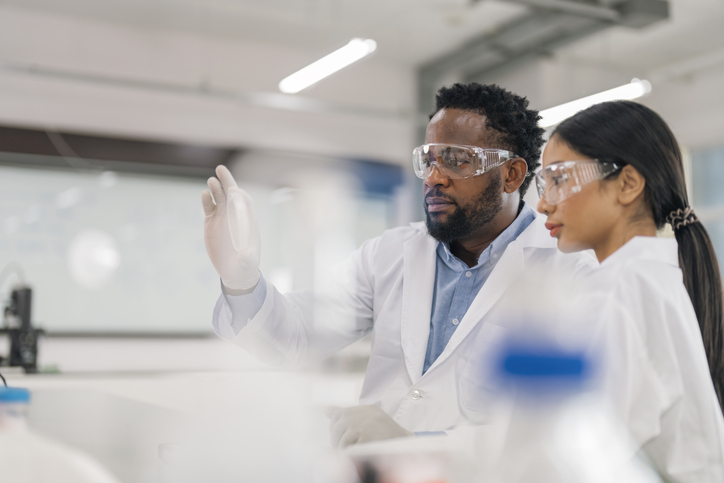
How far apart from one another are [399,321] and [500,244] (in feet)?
0.86

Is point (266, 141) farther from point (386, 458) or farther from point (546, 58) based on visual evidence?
point (386, 458)

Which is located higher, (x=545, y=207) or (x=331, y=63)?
(x=331, y=63)

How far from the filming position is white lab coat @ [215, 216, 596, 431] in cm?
117

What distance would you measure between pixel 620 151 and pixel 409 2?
3.97 meters

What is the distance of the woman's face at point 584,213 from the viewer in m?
0.90

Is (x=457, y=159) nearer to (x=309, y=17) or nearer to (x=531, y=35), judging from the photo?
(x=309, y=17)

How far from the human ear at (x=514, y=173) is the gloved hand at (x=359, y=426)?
2.52 feet

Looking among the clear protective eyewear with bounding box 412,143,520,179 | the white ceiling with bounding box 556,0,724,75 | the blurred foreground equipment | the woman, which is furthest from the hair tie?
the white ceiling with bounding box 556,0,724,75

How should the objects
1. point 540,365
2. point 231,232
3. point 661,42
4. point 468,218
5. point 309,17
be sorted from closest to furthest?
point 540,365, point 231,232, point 468,218, point 309,17, point 661,42

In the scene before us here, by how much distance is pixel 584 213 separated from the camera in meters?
0.91

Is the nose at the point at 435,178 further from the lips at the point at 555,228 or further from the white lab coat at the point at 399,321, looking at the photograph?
the lips at the point at 555,228

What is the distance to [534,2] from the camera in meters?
4.32

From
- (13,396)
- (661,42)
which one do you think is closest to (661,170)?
(13,396)

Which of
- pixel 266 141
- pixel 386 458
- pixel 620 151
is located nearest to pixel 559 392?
pixel 386 458
